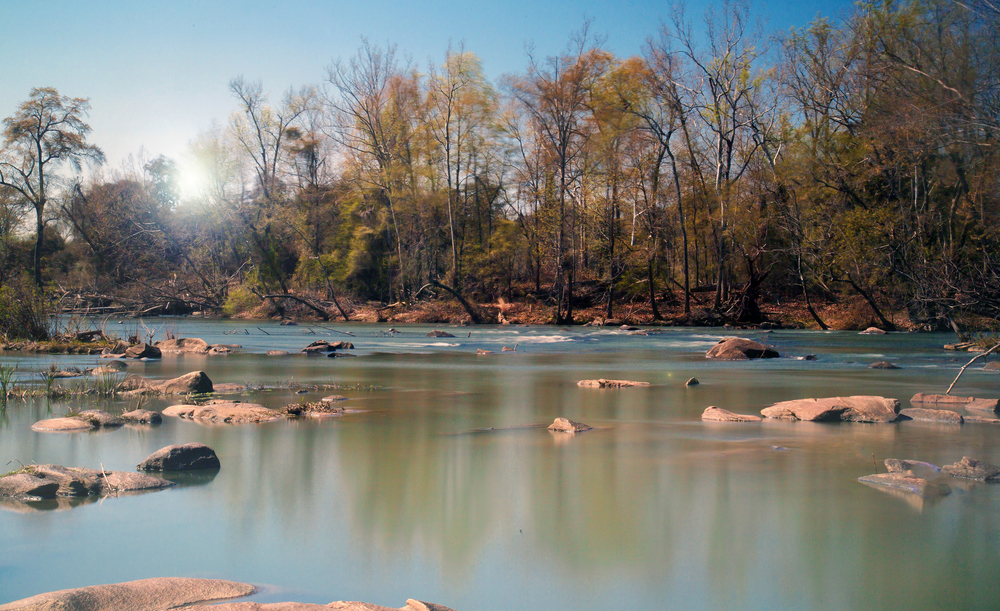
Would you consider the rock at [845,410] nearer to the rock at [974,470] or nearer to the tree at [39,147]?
the rock at [974,470]

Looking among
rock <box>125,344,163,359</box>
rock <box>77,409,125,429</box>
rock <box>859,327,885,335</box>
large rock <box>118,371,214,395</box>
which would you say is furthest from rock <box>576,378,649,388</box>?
rock <box>859,327,885,335</box>

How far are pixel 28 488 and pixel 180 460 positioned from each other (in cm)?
115

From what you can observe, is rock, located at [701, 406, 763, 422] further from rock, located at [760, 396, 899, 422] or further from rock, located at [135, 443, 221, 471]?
rock, located at [135, 443, 221, 471]

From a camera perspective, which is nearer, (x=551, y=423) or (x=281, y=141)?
(x=551, y=423)

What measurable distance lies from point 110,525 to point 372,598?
2166 mm

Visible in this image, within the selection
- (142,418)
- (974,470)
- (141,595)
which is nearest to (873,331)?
(974,470)

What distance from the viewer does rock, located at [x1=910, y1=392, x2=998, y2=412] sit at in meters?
9.54

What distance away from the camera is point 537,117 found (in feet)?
127

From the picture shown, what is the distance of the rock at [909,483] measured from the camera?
5.51m

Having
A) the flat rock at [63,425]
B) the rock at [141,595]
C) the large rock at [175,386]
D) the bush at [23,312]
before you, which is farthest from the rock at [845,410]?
the bush at [23,312]

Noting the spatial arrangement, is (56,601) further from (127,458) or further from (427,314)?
(427,314)

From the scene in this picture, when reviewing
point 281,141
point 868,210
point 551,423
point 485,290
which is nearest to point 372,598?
point 551,423

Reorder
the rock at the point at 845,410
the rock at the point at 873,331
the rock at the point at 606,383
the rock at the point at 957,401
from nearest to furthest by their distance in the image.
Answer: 1. the rock at the point at 845,410
2. the rock at the point at 957,401
3. the rock at the point at 606,383
4. the rock at the point at 873,331

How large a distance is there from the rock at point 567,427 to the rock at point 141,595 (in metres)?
5.04
